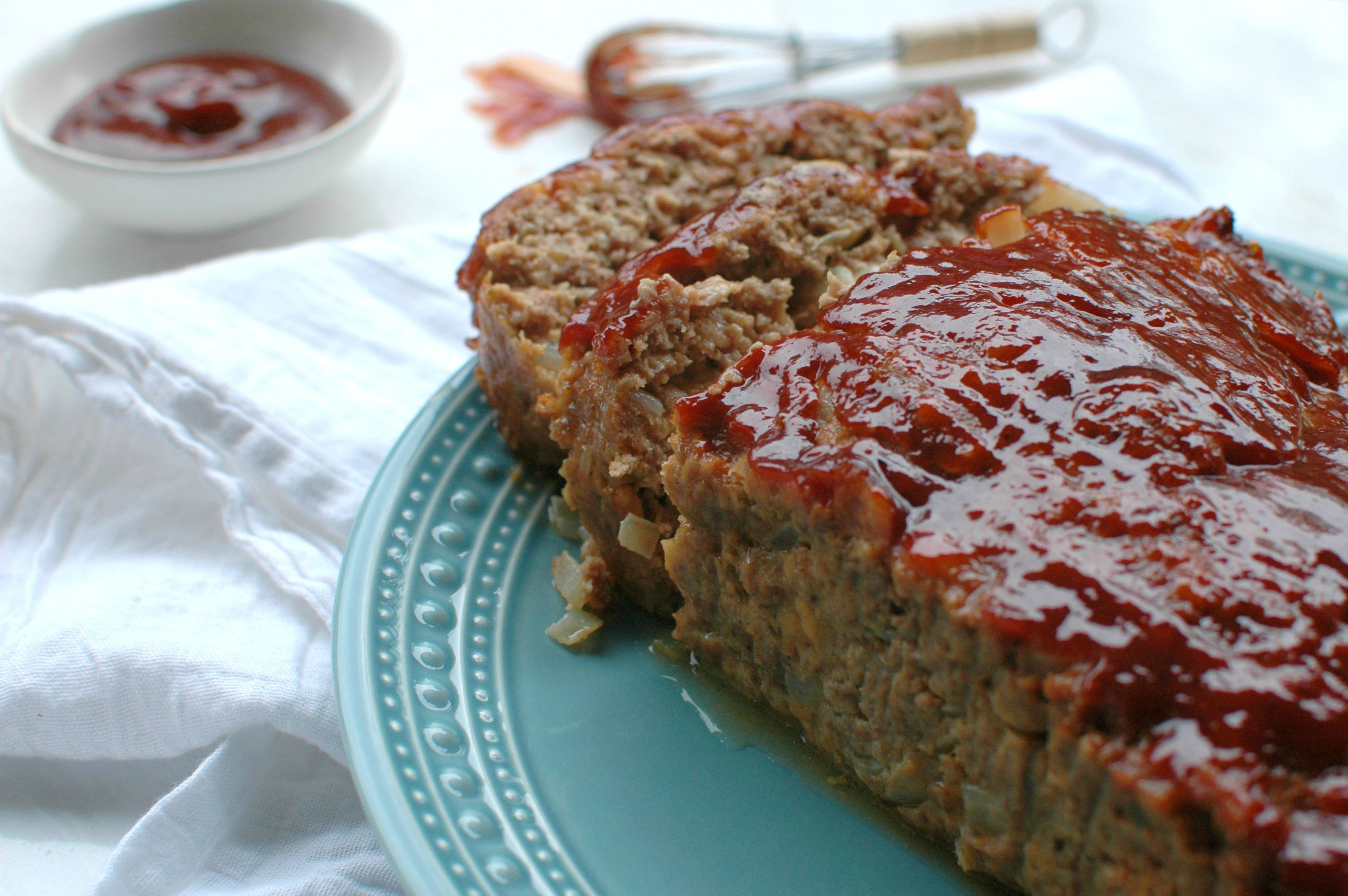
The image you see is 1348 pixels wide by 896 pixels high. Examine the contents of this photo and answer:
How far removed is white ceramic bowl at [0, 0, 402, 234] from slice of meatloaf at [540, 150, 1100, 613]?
2703 millimetres

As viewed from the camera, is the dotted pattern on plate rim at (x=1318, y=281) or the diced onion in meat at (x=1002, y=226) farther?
the dotted pattern on plate rim at (x=1318, y=281)

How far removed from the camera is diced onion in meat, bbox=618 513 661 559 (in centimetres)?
307

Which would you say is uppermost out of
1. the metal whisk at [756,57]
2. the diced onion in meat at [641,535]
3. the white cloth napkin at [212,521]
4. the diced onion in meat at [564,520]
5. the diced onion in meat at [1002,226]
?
the diced onion in meat at [1002,226]

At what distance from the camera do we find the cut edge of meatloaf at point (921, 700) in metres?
2.06

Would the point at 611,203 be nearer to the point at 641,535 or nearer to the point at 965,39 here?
the point at 641,535

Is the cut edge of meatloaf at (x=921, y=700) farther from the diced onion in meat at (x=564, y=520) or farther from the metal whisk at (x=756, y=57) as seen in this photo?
the metal whisk at (x=756, y=57)

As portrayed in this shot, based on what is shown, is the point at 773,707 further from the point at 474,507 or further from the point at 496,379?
the point at 496,379

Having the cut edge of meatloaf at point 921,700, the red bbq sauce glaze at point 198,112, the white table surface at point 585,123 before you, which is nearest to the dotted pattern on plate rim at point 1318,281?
the white table surface at point 585,123

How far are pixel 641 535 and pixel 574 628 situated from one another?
34cm

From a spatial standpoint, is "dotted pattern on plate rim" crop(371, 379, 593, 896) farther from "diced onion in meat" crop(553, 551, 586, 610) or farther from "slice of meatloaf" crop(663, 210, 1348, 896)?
"slice of meatloaf" crop(663, 210, 1348, 896)

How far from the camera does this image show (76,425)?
159 inches

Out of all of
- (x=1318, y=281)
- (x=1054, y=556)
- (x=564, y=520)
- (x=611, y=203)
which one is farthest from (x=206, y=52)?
(x=1054, y=556)

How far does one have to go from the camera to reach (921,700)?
2.40 metres

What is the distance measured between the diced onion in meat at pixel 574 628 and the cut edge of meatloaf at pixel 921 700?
0.25m
